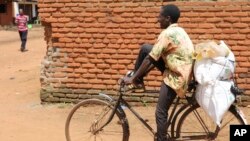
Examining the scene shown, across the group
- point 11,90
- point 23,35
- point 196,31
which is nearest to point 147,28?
point 196,31

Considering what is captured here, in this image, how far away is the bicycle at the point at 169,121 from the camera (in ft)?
14.7

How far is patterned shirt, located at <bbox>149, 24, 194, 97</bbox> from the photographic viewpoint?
4.29 metres

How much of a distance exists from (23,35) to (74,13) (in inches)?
445

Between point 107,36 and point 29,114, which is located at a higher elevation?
point 107,36

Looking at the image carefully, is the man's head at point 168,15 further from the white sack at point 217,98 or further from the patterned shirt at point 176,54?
the white sack at point 217,98

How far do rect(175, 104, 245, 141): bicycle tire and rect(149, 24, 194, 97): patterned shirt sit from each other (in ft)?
0.94

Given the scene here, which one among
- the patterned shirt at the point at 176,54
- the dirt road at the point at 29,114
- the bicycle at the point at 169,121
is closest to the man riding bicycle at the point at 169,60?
the patterned shirt at the point at 176,54

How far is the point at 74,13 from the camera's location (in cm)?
768

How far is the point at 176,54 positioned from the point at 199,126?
0.81 m

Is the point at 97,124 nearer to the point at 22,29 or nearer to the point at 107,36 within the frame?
the point at 107,36

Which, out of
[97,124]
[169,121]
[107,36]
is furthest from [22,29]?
[169,121]

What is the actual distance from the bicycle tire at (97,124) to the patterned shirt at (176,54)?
759 millimetres

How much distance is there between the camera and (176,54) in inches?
172

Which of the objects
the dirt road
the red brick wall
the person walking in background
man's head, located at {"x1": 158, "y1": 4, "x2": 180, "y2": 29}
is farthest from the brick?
the person walking in background
